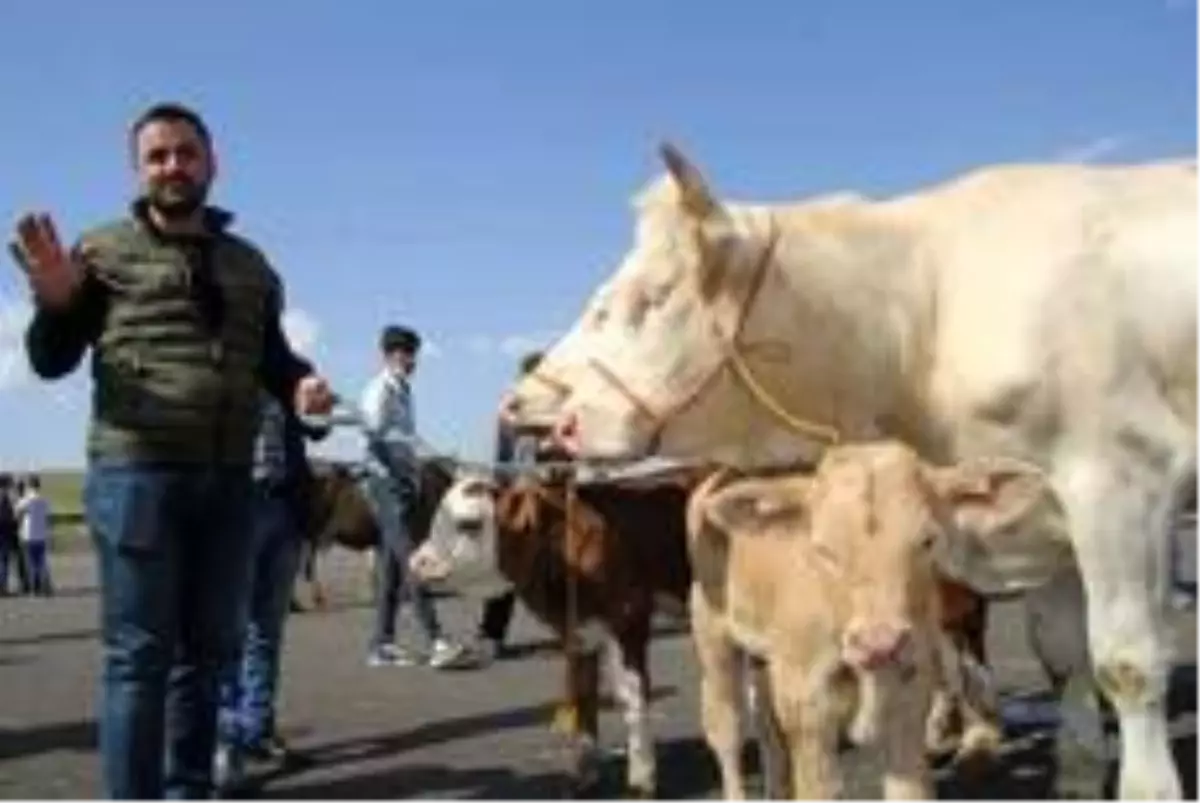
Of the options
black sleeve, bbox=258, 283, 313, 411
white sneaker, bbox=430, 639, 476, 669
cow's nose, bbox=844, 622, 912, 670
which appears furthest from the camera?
white sneaker, bbox=430, 639, 476, 669

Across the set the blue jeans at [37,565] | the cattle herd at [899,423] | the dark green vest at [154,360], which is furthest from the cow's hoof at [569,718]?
the blue jeans at [37,565]

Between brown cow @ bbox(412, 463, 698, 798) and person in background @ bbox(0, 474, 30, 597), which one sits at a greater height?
brown cow @ bbox(412, 463, 698, 798)

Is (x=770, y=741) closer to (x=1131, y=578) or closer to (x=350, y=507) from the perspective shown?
(x=1131, y=578)

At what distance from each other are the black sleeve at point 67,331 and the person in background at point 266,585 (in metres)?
2.59

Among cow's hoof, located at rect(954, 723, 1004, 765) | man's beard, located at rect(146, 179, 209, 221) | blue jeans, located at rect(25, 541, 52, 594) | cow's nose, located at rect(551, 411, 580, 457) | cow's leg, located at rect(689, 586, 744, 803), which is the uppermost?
man's beard, located at rect(146, 179, 209, 221)

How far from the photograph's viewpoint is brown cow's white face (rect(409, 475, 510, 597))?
33.8ft

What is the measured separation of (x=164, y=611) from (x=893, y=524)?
212 cm

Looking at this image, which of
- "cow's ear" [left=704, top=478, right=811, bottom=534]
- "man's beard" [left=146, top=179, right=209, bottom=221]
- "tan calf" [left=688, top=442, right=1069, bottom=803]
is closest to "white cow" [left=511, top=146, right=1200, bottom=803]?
"tan calf" [left=688, top=442, right=1069, bottom=803]

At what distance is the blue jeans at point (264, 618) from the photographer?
8773mm

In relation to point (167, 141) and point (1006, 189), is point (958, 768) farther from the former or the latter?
point (167, 141)

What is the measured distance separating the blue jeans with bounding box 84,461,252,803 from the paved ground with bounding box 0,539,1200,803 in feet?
7.85

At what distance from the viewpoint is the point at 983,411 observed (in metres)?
6.21

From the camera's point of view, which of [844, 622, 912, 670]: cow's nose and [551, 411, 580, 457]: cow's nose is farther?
[551, 411, 580, 457]: cow's nose

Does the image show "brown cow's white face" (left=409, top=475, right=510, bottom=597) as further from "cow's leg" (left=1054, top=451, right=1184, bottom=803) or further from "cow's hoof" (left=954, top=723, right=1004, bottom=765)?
"cow's leg" (left=1054, top=451, right=1184, bottom=803)
